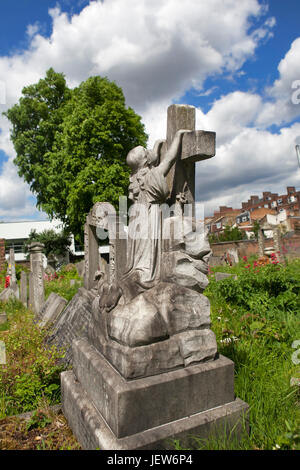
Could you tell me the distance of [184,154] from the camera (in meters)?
2.70

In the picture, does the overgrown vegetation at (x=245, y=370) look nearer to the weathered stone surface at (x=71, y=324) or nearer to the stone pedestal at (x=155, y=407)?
the stone pedestal at (x=155, y=407)

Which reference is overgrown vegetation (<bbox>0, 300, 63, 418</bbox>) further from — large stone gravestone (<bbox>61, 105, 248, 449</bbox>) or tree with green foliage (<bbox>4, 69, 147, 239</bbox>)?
tree with green foliage (<bbox>4, 69, 147, 239</bbox>)

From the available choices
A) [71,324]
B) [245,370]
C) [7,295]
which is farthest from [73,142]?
[245,370]

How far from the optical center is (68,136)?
14.7 meters

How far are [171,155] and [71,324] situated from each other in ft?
12.9

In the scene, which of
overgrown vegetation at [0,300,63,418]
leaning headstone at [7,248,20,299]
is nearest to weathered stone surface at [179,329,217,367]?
overgrown vegetation at [0,300,63,418]

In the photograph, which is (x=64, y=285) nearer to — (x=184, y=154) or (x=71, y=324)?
(x=71, y=324)

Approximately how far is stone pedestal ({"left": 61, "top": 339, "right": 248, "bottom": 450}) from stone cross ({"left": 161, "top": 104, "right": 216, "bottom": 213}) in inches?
61.3

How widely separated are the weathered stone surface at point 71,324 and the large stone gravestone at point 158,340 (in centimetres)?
198

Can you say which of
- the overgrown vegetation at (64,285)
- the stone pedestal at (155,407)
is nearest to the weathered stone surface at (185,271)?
the stone pedestal at (155,407)

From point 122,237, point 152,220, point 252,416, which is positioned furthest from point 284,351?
point 122,237

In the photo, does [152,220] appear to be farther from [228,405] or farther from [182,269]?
[228,405]

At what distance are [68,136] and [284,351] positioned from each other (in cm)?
1402

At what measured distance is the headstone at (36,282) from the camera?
314 inches
